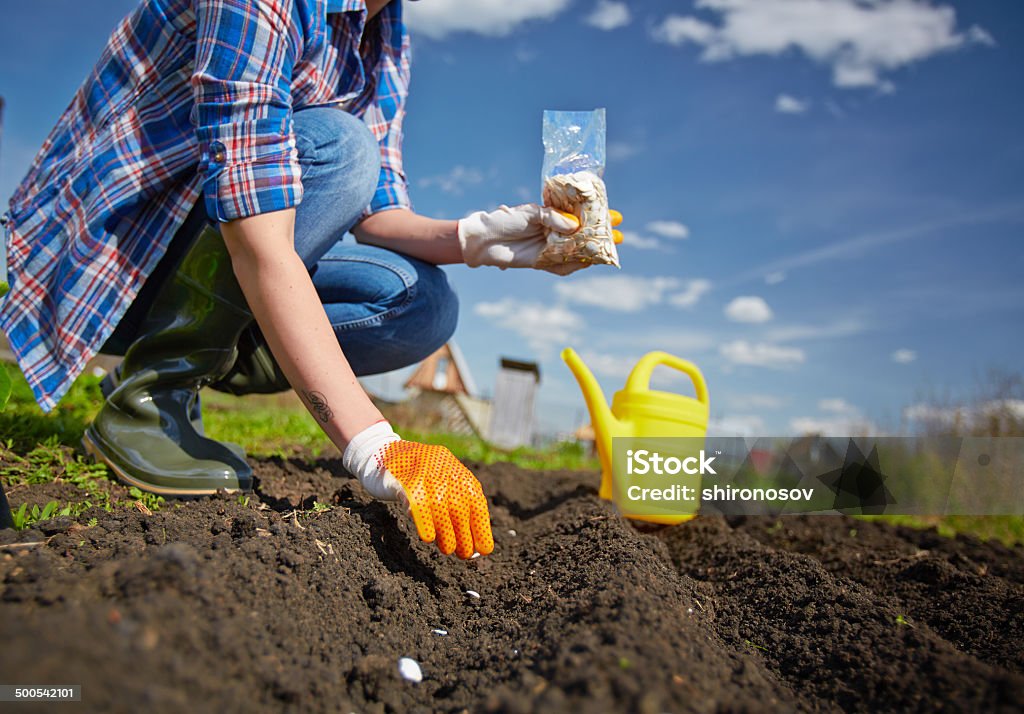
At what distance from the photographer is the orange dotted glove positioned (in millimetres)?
1355

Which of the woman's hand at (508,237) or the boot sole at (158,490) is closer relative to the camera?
the boot sole at (158,490)

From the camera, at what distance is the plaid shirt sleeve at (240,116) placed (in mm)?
1501

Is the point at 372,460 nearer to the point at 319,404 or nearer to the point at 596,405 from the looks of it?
the point at 319,404

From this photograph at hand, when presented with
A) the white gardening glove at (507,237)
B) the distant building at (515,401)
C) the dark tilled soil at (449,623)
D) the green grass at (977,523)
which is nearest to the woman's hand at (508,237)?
the white gardening glove at (507,237)

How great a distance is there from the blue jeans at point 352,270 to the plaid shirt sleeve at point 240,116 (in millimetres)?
317

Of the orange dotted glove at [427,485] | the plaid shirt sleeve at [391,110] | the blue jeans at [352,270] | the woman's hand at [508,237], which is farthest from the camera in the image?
the plaid shirt sleeve at [391,110]

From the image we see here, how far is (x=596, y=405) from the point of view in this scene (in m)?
2.52

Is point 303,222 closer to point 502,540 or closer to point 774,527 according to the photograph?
point 502,540

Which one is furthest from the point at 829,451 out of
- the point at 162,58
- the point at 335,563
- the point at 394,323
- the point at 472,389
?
the point at 472,389

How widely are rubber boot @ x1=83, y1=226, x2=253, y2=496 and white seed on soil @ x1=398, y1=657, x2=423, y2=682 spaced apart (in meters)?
1.00

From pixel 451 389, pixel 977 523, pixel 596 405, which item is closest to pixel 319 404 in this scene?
pixel 596 405

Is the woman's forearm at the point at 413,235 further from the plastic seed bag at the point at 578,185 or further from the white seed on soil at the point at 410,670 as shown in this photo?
the white seed on soil at the point at 410,670

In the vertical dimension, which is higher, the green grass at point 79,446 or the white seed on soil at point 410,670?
the green grass at point 79,446

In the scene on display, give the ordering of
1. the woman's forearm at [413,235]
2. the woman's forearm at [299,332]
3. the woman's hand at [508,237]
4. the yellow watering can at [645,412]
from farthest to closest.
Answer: the yellow watering can at [645,412] < the woman's forearm at [413,235] < the woman's hand at [508,237] < the woman's forearm at [299,332]
